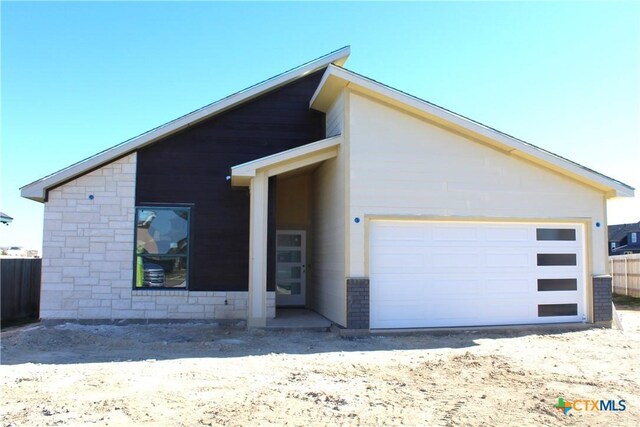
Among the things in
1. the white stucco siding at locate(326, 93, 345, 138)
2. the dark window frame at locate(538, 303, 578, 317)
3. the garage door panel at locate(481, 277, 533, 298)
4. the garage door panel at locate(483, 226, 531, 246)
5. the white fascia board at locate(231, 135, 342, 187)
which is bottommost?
the dark window frame at locate(538, 303, 578, 317)

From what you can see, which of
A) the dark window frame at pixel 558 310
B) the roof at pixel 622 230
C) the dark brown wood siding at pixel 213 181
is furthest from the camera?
the roof at pixel 622 230

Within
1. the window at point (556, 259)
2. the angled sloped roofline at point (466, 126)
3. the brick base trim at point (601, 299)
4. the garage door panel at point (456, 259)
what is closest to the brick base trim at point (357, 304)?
the garage door panel at point (456, 259)

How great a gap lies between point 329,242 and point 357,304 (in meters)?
2.30

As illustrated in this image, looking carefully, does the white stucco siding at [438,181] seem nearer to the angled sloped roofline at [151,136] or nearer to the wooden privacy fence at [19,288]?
the angled sloped roofline at [151,136]

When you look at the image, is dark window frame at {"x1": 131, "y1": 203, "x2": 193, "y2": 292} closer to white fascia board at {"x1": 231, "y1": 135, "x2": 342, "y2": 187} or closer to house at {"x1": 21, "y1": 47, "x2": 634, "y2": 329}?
house at {"x1": 21, "y1": 47, "x2": 634, "y2": 329}

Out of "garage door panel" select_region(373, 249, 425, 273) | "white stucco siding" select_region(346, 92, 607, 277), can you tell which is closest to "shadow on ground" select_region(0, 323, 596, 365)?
"garage door panel" select_region(373, 249, 425, 273)

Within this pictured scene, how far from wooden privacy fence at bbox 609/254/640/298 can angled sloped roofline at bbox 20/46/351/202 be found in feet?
55.9

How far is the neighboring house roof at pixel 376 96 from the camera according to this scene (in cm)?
1112

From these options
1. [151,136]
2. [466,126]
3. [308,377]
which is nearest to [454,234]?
[466,126]

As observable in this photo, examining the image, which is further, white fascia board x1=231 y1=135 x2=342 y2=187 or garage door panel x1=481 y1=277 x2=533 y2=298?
garage door panel x1=481 y1=277 x2=533 y2=298

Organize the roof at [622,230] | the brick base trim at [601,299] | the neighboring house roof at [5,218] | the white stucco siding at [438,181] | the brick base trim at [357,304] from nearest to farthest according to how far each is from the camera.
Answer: the brick base trim at [357,304] < the white stucco siding at [438,181] < the brick base trim at [601,299] < the neighboring house roof at [5,218] < the roof at [622,230]

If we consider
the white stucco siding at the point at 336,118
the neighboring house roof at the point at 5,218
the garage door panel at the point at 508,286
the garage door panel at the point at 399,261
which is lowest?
the garage door panel at the point at 508,286

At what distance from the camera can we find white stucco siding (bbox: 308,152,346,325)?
11.4m

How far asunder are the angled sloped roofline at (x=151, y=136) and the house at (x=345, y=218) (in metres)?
0.04
